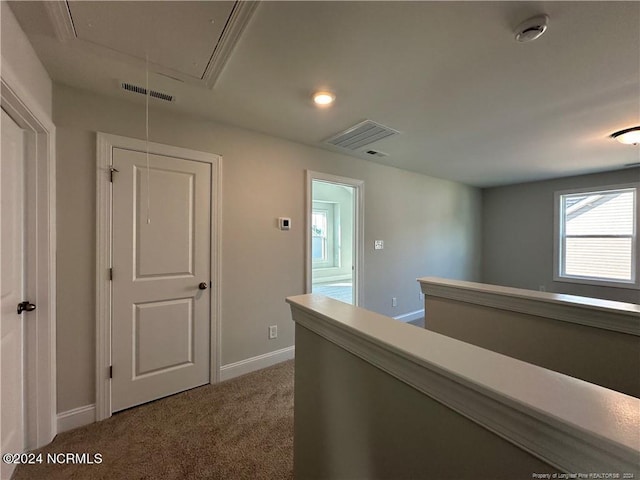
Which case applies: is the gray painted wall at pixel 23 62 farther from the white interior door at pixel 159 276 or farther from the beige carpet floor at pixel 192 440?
the beige carpet floor at pixel 192 440

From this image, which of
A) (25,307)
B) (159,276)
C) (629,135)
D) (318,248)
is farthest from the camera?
(318,248)

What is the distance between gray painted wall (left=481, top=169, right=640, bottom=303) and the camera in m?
4.43

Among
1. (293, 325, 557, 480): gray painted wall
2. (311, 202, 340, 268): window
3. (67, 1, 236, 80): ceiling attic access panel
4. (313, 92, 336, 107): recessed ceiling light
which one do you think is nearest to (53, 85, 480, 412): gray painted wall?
(67, 1, 236, 80): ceiling attic access panel

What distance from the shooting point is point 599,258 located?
14.1 feet

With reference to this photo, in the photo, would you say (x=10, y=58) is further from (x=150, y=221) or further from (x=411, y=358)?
(x=411, y=358)

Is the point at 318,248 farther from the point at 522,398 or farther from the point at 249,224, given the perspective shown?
the point at 522,398

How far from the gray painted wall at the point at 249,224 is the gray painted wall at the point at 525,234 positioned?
4.52 ft

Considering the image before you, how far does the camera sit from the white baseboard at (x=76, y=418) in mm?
1822

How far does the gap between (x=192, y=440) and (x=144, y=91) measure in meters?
2.40

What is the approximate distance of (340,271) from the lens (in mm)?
7723

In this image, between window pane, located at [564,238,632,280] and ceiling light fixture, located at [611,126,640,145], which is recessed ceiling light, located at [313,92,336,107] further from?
window pane, located at [564,238,632,280]

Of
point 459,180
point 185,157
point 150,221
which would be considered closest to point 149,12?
point 185,157

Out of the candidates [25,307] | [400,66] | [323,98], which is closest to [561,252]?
[400,66]

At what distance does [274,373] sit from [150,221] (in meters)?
1.75
